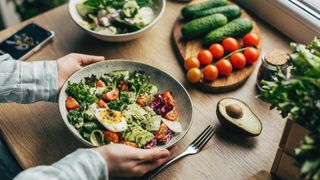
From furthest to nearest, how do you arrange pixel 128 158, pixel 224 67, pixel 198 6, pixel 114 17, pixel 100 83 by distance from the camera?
pixel 198 6 < pixel 114 17 < pixel 224 67 < pixel 100 83 < pixel 128 158

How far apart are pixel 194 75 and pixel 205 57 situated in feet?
0.36

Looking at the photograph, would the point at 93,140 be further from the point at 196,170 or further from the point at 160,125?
the point at 196,170

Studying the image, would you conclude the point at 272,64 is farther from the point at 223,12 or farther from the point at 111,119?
the point at 111,119

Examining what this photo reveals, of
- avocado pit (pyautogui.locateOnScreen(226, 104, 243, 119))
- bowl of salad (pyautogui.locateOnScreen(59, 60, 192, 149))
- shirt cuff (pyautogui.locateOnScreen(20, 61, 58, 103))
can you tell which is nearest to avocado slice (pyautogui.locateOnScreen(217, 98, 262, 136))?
avocado pit (pyautogui.locateOnScreen(226, 104, 243, 119))

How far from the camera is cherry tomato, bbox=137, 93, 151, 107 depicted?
1.36 metres

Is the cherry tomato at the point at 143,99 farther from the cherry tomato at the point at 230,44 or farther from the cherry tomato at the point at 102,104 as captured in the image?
the cherry tomato at the point at 230,44

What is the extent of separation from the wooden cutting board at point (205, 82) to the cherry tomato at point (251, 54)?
23 mm

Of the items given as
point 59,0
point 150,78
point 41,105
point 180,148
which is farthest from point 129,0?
point 59,0

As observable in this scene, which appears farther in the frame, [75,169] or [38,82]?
[38,82]

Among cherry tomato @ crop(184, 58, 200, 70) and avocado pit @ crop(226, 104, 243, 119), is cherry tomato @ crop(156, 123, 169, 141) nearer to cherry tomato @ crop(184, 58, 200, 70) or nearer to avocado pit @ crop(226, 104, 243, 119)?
avocado pit @ crop(226, 104, 243, 119)

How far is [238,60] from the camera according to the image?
5.08 ft

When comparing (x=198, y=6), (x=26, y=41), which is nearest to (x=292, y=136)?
(x=198, y=6)

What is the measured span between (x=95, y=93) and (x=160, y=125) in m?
0.25

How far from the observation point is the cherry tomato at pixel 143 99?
1364mm
